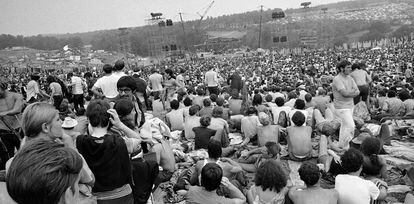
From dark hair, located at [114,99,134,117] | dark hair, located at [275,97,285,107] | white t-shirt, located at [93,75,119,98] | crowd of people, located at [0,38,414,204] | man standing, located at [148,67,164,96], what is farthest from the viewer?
man standing, located at [148,67,164,96]

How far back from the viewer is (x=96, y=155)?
294 centimetres

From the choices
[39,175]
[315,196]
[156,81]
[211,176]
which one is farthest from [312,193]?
[156,81]

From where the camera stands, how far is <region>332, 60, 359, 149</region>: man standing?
608 cm

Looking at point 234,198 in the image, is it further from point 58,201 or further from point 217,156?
point 58,201

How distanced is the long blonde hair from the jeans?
4.73 m

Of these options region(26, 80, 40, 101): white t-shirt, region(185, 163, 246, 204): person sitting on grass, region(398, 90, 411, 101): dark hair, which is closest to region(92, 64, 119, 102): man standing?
region(185, 163, 246, 204): person sitting on grass

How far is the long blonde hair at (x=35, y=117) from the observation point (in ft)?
8.56

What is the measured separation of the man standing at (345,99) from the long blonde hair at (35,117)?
15.7 ft

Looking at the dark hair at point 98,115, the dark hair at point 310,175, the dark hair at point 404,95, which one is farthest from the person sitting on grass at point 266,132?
Answer: the dark hair at point 404,95

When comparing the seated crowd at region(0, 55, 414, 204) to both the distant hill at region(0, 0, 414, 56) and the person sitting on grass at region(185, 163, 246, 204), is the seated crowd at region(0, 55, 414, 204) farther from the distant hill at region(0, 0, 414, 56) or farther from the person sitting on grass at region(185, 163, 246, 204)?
the distant hill at region(0, 0, 414, 56)

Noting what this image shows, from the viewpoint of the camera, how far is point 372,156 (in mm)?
4207

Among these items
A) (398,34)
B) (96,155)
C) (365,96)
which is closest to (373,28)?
(398,34)

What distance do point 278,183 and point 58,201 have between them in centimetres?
253

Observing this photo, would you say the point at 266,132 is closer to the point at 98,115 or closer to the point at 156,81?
the point at 98,115
